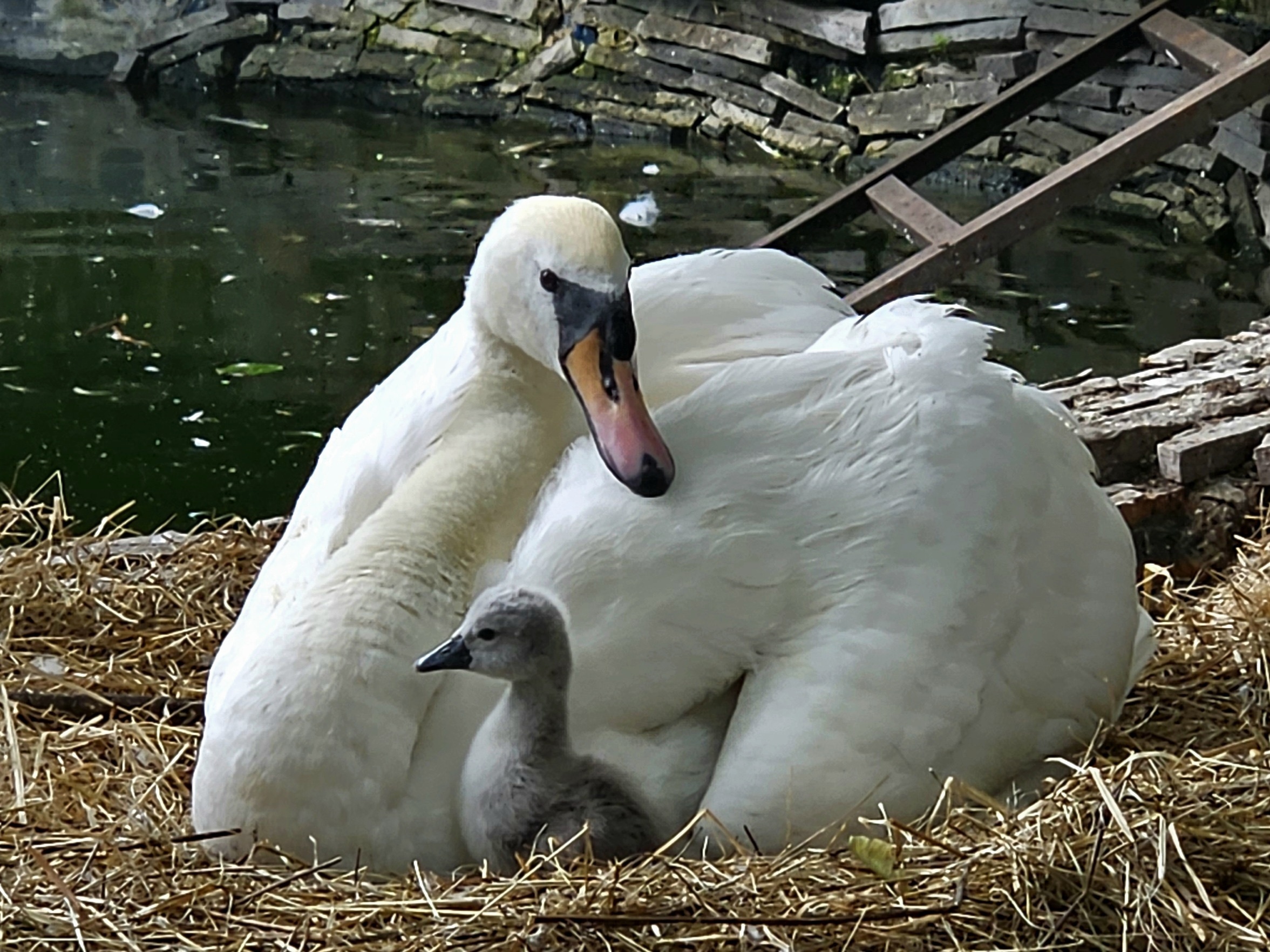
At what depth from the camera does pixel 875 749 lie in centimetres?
255

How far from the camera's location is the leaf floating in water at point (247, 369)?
6.70 meters

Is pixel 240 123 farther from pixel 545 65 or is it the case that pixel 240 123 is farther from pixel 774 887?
pixel 774 887

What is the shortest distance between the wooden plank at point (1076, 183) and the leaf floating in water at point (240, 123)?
5.87 metres

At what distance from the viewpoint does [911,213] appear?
5.92 meters

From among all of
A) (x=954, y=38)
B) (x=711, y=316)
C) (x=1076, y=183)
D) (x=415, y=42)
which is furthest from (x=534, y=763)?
(x=415, y=42)

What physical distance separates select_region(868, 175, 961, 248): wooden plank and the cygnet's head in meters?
3.41

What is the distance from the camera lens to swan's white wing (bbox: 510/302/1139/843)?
8.39 feet

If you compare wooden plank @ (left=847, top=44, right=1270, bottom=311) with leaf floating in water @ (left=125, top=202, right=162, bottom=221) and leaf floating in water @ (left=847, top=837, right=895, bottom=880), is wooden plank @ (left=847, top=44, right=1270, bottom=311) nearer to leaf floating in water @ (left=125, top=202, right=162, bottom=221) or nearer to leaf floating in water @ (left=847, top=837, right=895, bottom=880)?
leaf floating in water @ (left=847, top=837, right=895, bottom=880)

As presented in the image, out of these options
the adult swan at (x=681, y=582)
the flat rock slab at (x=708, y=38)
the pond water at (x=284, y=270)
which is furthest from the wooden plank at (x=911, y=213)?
the flat rock slab at (x=708, y=38)

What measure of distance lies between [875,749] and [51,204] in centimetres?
719

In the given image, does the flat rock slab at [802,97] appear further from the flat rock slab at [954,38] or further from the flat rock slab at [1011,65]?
the flat rock slab at [1011,65]

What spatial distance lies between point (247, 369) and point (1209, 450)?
388 cm

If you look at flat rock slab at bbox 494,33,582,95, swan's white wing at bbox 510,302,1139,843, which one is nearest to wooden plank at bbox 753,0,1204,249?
swan's white wing at bbox 510,302,1139,843

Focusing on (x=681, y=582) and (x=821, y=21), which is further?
(x=821, y=21)
